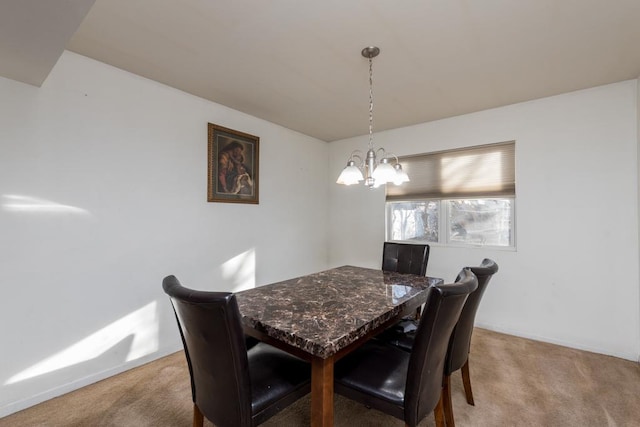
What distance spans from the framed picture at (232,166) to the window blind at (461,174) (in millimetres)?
1811

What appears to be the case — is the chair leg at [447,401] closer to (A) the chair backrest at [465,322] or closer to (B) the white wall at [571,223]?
(A) the chair backrest at [465,322]

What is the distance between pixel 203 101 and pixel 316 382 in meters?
2.70

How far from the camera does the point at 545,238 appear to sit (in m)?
2.86

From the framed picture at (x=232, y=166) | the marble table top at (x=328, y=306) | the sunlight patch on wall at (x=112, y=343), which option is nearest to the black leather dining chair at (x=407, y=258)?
the marble table top at (x=328, y=306)

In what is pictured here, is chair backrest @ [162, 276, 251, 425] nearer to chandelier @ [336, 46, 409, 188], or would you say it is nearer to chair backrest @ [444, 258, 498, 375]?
chair backrest @ [444, 258, 498, 375]

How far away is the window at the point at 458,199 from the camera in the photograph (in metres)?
3.12

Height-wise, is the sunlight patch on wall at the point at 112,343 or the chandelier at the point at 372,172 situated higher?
the chandelier at the point at 372,172

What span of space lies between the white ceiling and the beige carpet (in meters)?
2.11

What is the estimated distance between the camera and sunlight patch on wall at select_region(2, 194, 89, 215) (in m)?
1.83

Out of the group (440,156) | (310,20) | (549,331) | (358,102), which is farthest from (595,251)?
(310,20)

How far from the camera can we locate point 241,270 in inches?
127

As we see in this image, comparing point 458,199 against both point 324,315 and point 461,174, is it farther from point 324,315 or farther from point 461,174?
point 324,315

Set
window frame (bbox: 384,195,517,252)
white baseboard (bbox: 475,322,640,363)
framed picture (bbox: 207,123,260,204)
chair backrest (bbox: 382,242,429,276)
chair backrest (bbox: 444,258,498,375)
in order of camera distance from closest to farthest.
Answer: chair backrest (bbox: 444,258,498,375), white baseboard (bbox: 475,322,640,363), chair backrest (bbox: 382,242,429,276), framed picture (bbox: 207,123,260,204), window frame (bbox: 384,195,517,252)

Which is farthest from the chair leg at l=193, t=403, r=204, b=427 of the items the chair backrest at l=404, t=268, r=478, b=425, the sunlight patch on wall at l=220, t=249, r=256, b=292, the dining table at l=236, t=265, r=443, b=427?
the sunlight patch on wall at l=220, t=249, r=256, b=292
